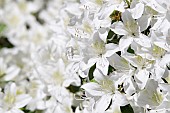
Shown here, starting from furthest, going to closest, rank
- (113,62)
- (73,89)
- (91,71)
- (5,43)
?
(5,43), (73,89), (91,71), (113,62)

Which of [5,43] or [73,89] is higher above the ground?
[73,89]

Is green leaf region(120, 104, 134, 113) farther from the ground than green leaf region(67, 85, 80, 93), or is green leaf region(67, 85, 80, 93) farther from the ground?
green leaf region(120, 104, 134, 113)

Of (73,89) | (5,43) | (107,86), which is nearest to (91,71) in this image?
(107,86)

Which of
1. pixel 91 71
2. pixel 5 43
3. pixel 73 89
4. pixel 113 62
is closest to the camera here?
pixel 113 62

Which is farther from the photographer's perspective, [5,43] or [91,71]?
[5,43]

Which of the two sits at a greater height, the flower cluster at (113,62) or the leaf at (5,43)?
the flower cluster at (113,62)

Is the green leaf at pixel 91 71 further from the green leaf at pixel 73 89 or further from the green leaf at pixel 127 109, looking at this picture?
the green leaf at pixel 73 89

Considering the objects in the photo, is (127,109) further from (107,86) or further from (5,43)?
(5,43)

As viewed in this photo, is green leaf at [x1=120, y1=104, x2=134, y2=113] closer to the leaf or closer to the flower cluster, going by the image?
the flower cluster

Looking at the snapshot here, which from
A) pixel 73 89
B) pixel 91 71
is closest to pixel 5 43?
pixel 73 89

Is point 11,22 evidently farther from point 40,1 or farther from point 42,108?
point 42,108

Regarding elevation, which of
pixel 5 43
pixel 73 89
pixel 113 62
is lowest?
pixel 5 43

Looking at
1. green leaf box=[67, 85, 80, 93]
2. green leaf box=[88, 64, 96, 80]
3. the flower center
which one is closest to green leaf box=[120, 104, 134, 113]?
the flower center

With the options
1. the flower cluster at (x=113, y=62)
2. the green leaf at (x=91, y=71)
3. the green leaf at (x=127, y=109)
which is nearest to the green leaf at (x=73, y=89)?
the flower cluster at (x=113, y=62)
